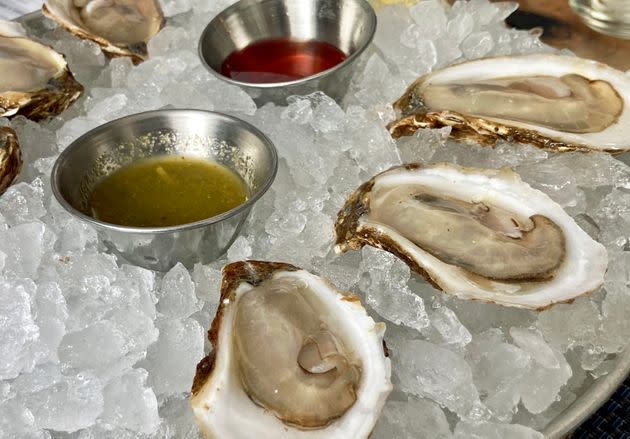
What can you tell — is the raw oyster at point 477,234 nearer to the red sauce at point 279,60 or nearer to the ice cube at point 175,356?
the ice cube at point 175,356

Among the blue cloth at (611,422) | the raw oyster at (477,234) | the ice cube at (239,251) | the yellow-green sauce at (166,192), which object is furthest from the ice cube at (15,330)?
the blue cloth at (611,422)

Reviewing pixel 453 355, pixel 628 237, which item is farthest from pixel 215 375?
pixel 628 237

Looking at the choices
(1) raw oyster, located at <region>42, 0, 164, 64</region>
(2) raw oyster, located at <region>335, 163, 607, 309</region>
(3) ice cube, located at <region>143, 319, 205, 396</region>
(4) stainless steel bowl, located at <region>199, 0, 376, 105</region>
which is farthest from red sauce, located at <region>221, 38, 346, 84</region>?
(3) ice cube, located at <region>143, 319, 205, 396</region>

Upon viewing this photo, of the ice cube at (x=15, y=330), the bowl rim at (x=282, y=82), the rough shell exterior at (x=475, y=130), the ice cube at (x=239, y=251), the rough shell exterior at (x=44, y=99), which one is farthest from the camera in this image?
the bowl rim at (x=282, y=82)

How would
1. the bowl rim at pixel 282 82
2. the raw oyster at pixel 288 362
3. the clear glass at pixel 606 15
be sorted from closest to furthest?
the raw oyster at pixel 288 362 → the bowl rim at pixel 282 82 → the clear glass at pixel 606 15

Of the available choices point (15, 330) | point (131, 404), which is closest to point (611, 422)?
point (131, 404)

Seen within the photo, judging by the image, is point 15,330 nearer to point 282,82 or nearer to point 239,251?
point 239,251
